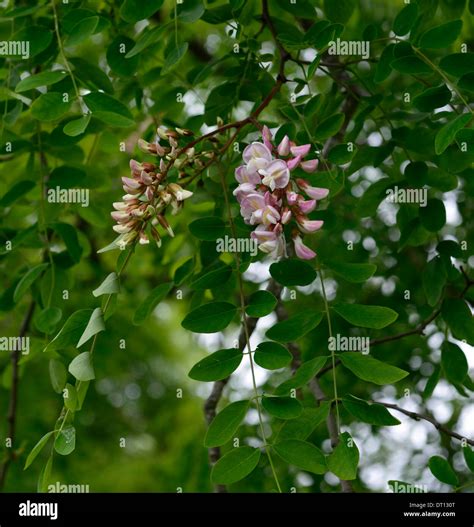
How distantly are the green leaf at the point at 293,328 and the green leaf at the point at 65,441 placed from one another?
0.26m

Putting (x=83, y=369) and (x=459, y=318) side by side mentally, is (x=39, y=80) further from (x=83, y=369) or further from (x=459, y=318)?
(x=459, y=318)

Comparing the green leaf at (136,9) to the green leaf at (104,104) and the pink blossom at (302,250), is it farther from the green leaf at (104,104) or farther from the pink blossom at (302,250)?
the pink blossom at (302,250)

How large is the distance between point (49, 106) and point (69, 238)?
312 millimetres

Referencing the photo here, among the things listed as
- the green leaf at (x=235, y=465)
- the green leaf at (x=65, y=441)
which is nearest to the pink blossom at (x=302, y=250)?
the green leaf at (x=235, y=465)

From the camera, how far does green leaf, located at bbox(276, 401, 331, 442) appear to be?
3.28 ft

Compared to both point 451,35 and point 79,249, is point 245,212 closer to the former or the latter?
point 451,35

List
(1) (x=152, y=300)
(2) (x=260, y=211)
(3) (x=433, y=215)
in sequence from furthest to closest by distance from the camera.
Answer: (3) (x=433, y=215) < (1) (x=152, y=300) < (2) (x=260, y=211)

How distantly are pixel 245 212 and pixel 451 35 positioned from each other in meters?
0.32

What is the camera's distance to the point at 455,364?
130cm

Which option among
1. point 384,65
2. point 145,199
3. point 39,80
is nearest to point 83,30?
point 39,80

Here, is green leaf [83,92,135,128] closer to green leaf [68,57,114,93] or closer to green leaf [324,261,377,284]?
green leaf [68,57,114,93]

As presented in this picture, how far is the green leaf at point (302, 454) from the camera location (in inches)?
37.3

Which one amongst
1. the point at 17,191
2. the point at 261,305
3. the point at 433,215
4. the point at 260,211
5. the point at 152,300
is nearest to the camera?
the point at 260,211
